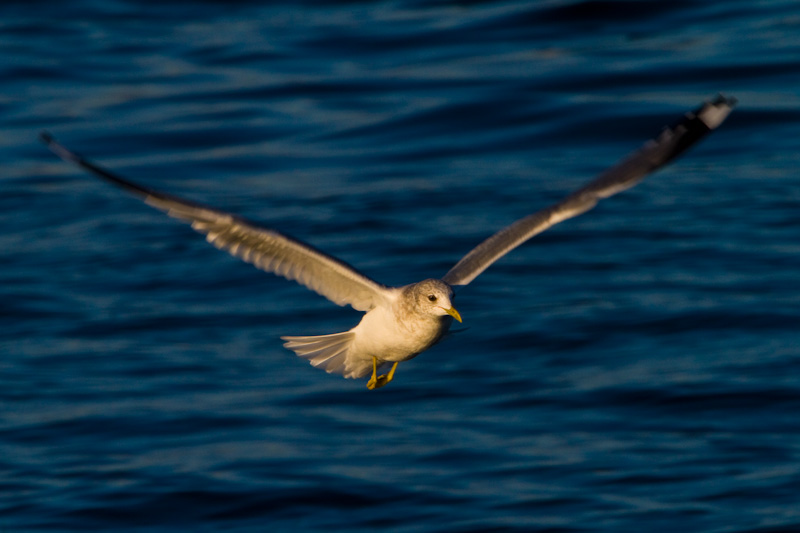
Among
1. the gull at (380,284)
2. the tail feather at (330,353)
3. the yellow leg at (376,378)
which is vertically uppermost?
the gull at (380,284)

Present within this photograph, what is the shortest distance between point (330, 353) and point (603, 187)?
2.18m

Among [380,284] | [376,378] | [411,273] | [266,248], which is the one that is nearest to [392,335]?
[380,284]

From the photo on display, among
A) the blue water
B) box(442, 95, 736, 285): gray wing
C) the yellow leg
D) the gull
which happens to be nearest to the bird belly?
the gull

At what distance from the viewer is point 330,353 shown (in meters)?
9.34

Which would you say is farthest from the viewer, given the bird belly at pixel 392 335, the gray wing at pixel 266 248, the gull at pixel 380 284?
the bird belly at pixel 392 335

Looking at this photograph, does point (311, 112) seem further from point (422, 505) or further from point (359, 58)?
point (422, 505)

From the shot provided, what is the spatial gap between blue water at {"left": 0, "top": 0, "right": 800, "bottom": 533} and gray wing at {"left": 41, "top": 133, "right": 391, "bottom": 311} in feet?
9.93

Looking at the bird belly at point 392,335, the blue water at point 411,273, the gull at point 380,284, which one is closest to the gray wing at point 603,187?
the gull at point 380,284

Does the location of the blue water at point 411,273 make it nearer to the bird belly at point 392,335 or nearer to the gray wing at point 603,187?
the bird belly at point 392,335

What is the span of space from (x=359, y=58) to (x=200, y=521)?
15929 millimetres

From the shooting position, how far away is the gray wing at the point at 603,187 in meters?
8.82

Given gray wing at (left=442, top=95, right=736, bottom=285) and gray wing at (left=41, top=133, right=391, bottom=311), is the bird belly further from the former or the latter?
gray wing at (left=442, top=95, right=736, bottom=285)

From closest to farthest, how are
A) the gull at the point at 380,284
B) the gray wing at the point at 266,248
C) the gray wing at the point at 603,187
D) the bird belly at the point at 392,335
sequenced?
1. the gray wing at the point at 266,248
2. the gull at the point at 380,284
3. the bird belly at the point at 392,335
4. the gray wing at the point at 603,187

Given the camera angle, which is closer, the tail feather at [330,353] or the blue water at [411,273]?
the tail feather at [330,353]
